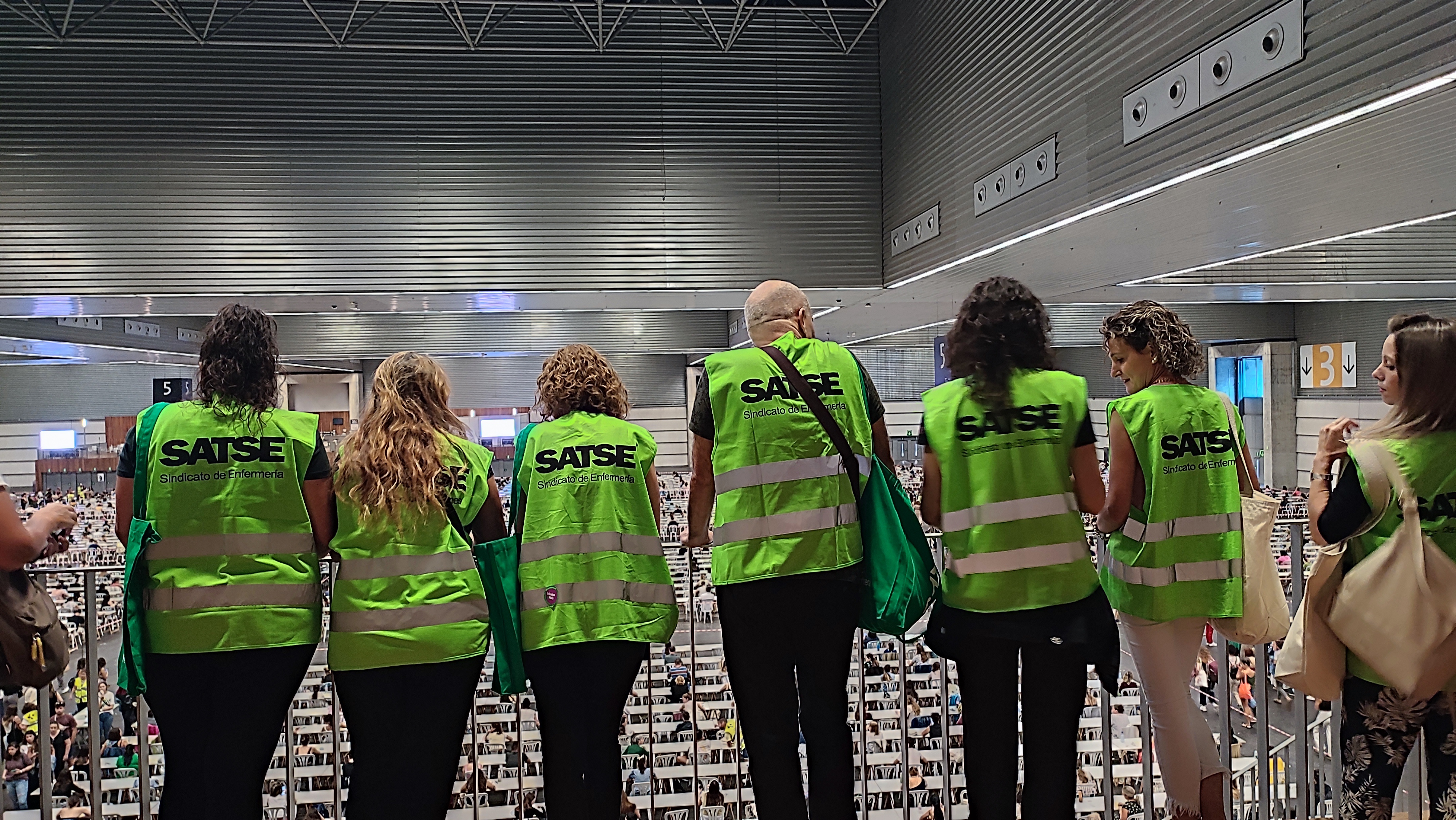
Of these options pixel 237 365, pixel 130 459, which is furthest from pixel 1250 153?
pixel 130 459

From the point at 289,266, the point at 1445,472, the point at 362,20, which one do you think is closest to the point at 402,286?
the point at 289,266

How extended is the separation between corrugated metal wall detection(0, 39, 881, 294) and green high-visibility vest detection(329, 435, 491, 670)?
791 centimetres

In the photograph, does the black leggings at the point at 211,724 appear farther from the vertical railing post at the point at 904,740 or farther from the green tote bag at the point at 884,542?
the vertical railing post at the point at 904,740

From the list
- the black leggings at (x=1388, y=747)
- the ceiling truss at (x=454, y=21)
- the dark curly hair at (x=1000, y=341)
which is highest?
the ceiling truss at (x=454, y=21)

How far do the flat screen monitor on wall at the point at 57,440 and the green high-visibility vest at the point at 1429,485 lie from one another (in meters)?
32.9

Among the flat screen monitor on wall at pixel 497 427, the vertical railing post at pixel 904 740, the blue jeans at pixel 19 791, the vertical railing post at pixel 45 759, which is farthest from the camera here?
the flat screen monitor on wall at pixel 497 427

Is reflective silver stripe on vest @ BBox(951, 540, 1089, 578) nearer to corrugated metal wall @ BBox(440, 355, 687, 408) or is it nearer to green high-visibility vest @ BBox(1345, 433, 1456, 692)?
green high-visibility vest @ BBox(1345, 433, 1456, 692)

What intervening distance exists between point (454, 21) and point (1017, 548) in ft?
29.7

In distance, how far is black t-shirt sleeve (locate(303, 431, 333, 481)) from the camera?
7.98ft

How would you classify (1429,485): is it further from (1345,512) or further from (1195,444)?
(1195,444)

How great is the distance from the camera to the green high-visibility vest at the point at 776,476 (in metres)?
2.38

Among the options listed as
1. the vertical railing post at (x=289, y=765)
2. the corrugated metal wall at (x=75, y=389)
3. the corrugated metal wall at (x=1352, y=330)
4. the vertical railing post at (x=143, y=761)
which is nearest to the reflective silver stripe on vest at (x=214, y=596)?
the vertical railing post at (x=289, y=765)

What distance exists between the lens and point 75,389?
28.3 meters

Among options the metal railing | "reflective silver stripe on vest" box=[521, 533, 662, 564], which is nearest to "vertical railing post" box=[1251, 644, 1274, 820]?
the metal railing
